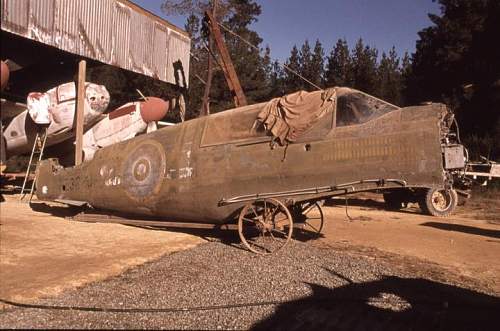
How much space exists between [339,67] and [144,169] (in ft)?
102

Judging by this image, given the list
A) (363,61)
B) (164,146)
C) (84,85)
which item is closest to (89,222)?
(164,146)

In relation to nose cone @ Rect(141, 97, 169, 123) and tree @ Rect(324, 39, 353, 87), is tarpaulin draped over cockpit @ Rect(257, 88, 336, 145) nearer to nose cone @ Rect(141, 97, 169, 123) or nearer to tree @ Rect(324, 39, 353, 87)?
nose cone @ Rect(141, 97, 169, 123)

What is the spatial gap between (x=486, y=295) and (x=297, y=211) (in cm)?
391

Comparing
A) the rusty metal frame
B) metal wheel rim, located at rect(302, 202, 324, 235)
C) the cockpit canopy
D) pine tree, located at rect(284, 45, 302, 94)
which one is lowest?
metal wheel rim, located at rect(302, 202, 324, 235)

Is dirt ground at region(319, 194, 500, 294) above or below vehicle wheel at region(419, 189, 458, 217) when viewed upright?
below

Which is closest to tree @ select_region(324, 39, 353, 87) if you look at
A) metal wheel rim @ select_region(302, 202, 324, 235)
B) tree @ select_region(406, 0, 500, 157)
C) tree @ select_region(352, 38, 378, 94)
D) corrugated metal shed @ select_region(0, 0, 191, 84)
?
tree @ select_region(352, 38, 378, 94)

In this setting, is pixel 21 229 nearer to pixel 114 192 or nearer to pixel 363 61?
pixel 114 192

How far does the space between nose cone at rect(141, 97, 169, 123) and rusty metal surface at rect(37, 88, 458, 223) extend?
6.58 metres

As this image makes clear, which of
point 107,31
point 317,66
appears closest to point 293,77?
point 317,66

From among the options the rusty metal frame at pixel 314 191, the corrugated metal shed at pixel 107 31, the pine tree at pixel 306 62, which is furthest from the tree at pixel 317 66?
the rusty metal frame at pixel 314 191

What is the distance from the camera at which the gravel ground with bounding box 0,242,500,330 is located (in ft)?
13.7

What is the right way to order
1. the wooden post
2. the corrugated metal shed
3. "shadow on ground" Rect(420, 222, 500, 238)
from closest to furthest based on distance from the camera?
"shadow on ground" Rect(420, 222, 500, 238) < the corrugated metal shed < the wooden post

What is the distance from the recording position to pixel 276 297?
5004mm

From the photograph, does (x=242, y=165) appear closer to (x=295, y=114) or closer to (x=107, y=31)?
(x=295, y=114)
